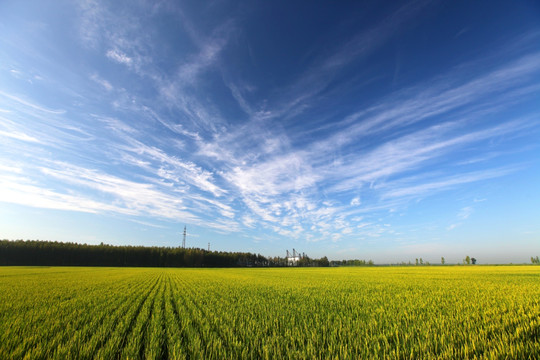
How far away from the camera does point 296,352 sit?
4.13 m

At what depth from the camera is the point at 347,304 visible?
9.30m

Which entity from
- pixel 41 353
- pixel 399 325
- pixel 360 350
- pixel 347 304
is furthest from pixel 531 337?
pixel 41 353

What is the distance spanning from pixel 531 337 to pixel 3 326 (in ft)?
43.3

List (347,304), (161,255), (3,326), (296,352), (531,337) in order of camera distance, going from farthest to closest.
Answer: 1. (161,255)
2. (347,304)
3. (3,326)
4. (531,337)
5. (296,352)

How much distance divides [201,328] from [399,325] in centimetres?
517

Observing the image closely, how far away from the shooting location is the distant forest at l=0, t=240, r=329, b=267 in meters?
89.6

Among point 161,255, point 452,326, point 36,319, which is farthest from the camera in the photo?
point 161,255

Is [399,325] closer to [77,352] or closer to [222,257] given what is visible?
[77,352]

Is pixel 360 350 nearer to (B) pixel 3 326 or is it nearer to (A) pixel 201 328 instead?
(A) pixel 201 328

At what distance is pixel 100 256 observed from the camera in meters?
102

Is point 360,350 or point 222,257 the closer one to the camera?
point 360,350

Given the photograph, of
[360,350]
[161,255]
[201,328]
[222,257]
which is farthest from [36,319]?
[222,257]

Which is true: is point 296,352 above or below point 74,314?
above

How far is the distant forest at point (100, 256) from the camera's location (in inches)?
3529
